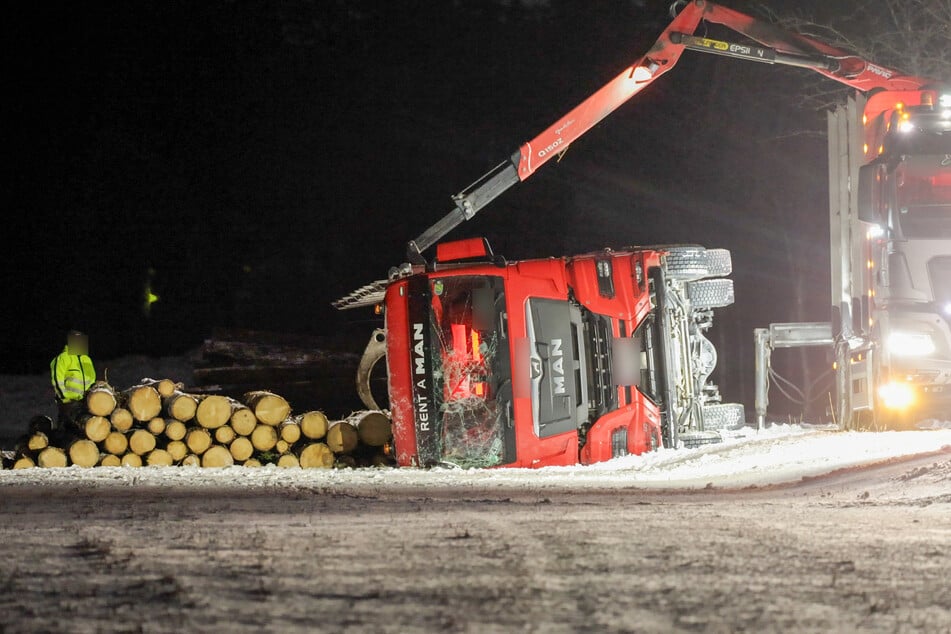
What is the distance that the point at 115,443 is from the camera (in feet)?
32.8

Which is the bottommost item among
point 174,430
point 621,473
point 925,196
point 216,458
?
point 621,473

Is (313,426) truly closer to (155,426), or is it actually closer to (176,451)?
(176,451)

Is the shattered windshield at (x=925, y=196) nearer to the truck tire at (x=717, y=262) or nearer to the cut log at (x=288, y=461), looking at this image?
the truck tire at (x=717, y=262)

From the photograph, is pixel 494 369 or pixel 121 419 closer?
pixel 494 369

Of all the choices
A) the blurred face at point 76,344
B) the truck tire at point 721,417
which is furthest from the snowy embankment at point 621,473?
the blurred face at point 76,344

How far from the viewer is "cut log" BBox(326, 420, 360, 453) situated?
33.6 feet

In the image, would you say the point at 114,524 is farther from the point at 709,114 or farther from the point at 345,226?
the point at 709,114

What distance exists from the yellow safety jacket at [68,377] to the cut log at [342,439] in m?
3.16

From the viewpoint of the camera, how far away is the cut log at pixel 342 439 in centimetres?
1024

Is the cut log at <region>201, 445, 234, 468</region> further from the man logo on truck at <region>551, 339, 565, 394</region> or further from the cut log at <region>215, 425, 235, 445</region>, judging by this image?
the man logo on truck at <region>551, 339, 565, 394</region>

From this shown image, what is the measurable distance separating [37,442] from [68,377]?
1.43 metres

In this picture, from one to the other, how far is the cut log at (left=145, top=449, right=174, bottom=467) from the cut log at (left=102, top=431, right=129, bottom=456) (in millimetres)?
272

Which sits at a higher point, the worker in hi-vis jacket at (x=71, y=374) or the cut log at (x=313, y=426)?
the worker in hi-vis jacket at (x=71, y=374)

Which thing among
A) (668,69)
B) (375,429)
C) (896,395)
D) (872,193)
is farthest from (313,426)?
(872,193)
